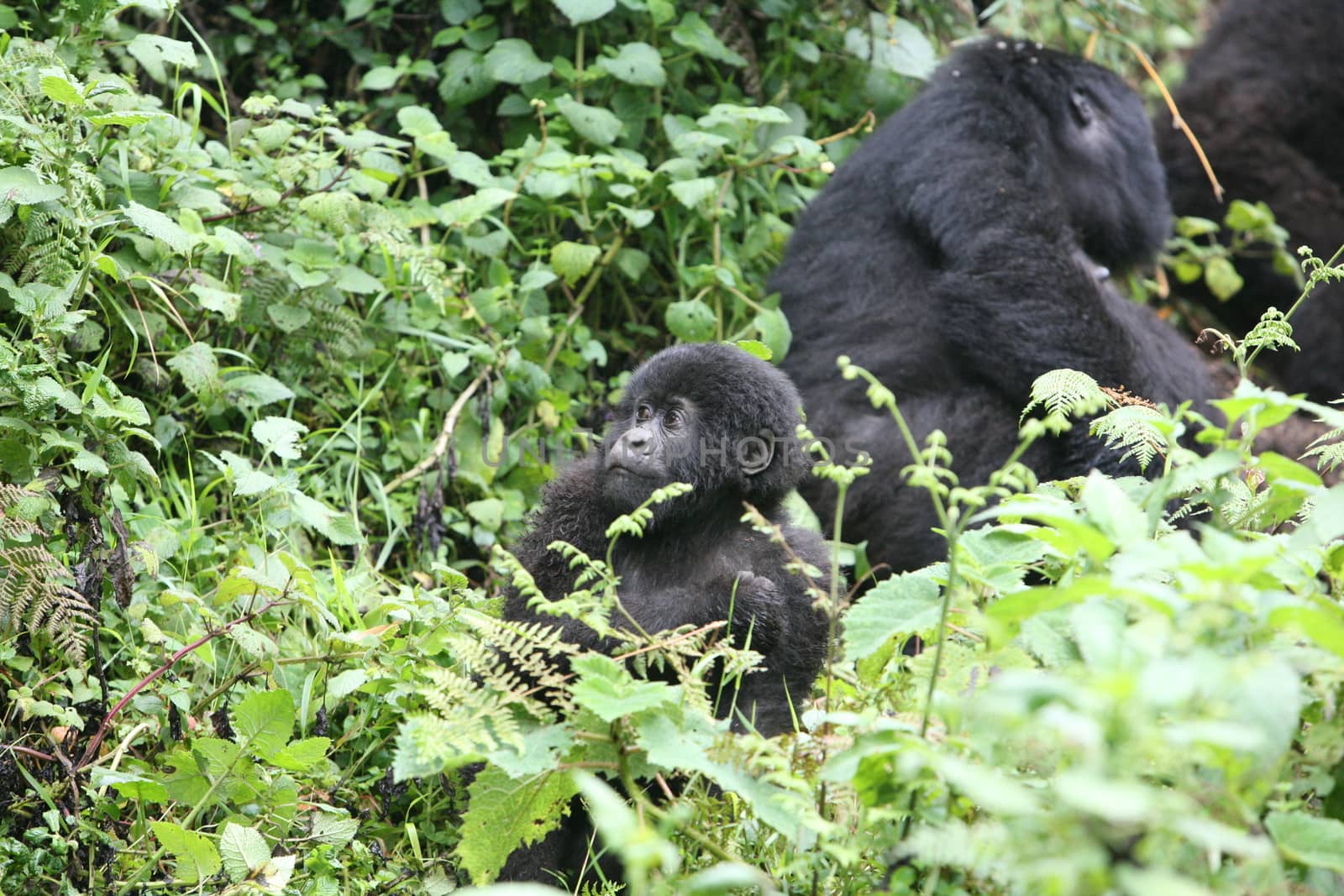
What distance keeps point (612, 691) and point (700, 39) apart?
2980 mm

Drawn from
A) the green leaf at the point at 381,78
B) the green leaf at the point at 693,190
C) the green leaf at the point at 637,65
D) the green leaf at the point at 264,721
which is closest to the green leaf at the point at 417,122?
the green leaf at the point at 381,78

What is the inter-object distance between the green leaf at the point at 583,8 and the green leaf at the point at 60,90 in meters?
1.61

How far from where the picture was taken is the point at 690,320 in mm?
3918

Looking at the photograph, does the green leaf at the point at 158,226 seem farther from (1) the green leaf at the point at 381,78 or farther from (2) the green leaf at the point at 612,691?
(2) the green leaf at the point at 612,691

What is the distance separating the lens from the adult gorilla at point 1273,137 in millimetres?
5660

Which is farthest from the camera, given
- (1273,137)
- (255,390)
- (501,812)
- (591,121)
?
(1273,137)

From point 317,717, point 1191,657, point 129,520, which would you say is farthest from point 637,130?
point 1191,657

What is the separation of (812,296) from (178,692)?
2241 millimetres

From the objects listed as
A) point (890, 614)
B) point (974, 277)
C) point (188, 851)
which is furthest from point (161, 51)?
point (890, 614)

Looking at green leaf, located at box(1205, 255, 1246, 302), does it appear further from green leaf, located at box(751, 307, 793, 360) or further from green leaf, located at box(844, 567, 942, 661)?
green leaf, located at box(844, 567, 942, 661)

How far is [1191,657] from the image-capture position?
1194mm

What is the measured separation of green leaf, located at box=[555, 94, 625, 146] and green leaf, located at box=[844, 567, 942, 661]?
2492 mm

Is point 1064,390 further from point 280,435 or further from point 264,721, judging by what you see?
point 280,435

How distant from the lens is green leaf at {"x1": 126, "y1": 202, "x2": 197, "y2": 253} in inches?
113
